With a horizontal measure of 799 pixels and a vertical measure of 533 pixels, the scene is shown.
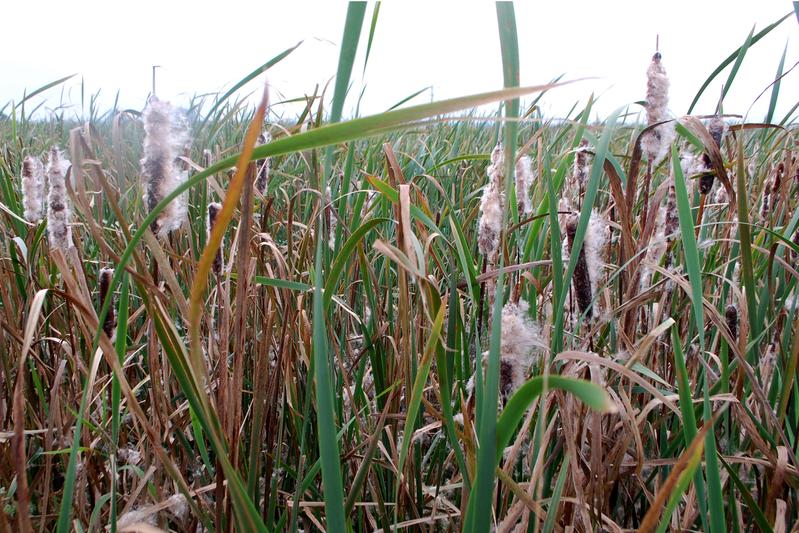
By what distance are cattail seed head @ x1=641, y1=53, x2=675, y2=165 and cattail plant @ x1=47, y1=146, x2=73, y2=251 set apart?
1.17m

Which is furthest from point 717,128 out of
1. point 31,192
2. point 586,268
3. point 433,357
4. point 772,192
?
point 31,192

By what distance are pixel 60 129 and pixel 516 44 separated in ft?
17.7

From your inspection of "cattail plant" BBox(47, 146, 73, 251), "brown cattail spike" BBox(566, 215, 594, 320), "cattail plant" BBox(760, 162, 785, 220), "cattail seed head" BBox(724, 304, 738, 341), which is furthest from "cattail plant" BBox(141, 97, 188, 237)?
"cattail plant" BBox(760, 162, 785, 220)

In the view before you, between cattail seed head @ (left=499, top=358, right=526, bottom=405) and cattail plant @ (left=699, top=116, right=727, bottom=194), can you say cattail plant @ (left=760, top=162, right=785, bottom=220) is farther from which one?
cattail seed head @ (left=499, top=358, right=526, bottom=405)

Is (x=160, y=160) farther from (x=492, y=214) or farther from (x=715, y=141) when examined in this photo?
(x=715, y=141)

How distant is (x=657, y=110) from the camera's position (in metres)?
1.20

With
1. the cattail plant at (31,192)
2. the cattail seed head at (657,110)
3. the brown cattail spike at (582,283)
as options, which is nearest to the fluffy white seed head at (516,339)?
the brown cattail spike at (582,283)

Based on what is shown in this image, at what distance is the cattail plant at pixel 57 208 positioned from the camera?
1.26 meters

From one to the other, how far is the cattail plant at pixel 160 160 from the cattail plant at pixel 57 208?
0.46 meters

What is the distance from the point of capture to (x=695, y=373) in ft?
4.60

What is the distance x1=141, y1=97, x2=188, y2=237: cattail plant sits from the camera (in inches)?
34.5

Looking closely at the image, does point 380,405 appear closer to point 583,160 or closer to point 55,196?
point 583,160

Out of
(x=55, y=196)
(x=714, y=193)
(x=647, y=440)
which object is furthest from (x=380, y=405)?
(x=714, y=193)

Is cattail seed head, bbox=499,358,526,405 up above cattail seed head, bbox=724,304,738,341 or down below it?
below
